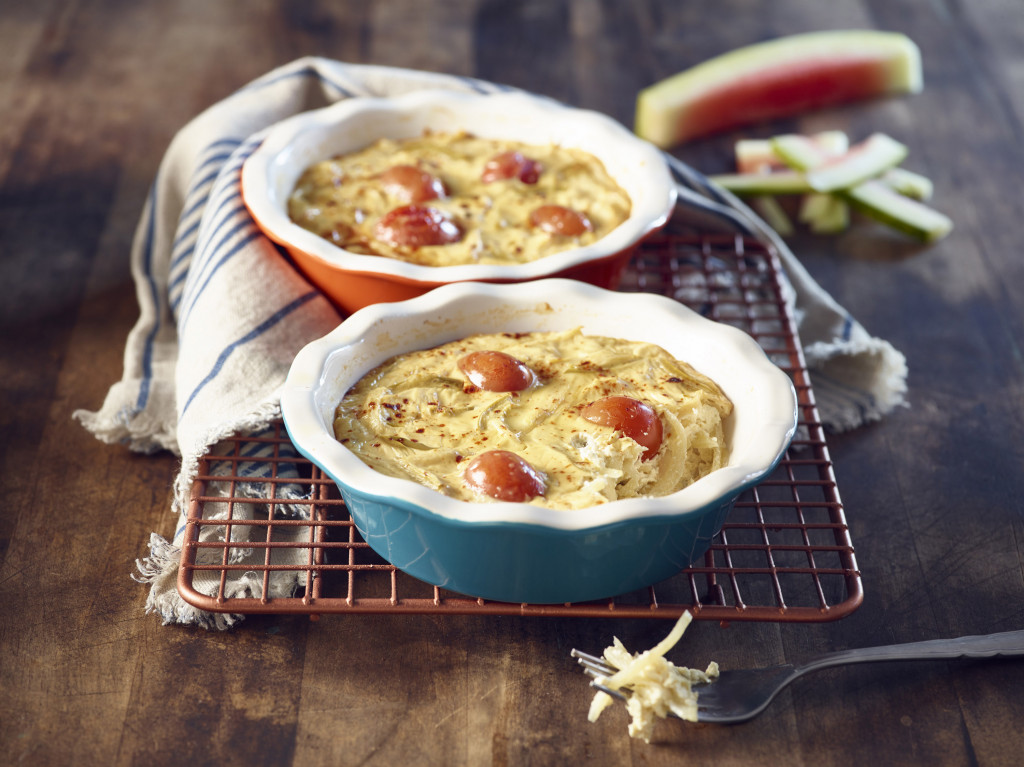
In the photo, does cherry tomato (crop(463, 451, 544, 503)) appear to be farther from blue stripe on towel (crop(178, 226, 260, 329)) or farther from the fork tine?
blue stripe on towel (crop(178, 226, 260, 329))

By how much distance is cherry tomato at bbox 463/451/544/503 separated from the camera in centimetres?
221

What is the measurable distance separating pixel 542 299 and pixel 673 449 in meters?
0.59

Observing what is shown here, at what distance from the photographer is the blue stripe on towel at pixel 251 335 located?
2775mm

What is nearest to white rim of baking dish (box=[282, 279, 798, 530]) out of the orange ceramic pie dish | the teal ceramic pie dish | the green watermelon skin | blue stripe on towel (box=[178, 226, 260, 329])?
the teal ceramic pie dish

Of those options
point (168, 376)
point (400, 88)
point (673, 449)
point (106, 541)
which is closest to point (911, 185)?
point (400, 88)

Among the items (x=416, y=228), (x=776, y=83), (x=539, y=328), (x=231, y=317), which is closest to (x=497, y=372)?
(x=539, y=328)

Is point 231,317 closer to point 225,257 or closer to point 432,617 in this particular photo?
point 225,257

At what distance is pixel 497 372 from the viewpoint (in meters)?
2.53

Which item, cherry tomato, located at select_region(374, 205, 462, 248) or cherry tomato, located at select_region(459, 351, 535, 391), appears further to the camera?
cherry tomato, located at select_region(374, 205, 462, 248)

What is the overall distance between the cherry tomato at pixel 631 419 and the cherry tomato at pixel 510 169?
1191 millimetres

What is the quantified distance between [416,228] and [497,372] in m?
0.71

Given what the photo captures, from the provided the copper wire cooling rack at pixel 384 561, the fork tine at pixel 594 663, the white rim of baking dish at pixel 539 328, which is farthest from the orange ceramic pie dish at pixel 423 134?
the fork tine at pixel 594 663

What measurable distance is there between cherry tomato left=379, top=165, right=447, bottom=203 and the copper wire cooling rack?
874 mm

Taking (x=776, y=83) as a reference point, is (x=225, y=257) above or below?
above
